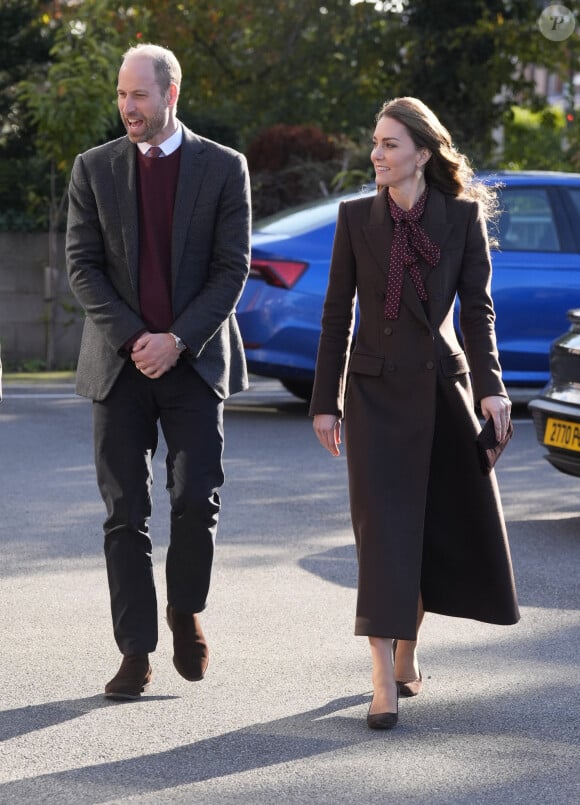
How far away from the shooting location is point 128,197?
4.99 meters

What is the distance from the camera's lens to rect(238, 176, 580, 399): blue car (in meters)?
11.4

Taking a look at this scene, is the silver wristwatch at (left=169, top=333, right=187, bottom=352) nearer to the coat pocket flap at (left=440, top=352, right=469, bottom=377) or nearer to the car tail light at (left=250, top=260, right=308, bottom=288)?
the coat pocket flap at (left=440, top=352, right=469, bottom=377)

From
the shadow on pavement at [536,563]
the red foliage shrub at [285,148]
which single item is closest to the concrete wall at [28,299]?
the red foliage shrub at [285,148]

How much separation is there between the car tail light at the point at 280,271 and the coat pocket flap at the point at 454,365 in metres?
6.50

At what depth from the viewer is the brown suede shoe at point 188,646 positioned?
16.8ft

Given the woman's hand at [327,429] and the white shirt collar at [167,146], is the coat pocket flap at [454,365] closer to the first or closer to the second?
the woman's hand at [327,429]

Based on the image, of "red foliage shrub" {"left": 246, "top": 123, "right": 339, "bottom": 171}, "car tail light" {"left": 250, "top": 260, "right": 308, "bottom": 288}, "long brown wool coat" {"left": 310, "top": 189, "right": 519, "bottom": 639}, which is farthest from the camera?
"red foliage shrub" {"left": 246, "top": 123, "right": 339, "bottom": 171}

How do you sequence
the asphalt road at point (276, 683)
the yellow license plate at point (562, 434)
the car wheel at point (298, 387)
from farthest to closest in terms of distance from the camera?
the car wheel at point (298, 387) < the yellow license plate at point (562, 434) < the asphalt road at point (276, 683)

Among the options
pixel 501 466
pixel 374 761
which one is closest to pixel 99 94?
pixel 501 466

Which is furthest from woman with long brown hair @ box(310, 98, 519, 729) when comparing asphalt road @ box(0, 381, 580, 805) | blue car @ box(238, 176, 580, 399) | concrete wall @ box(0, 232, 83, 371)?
concrete wall @ box(0, 232, 83, 371)

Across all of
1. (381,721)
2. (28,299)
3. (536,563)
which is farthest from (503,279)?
(381,721)

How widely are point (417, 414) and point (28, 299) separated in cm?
1259

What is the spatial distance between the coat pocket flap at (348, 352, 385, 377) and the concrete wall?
12139 mm

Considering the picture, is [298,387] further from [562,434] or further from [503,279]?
[562,434]
